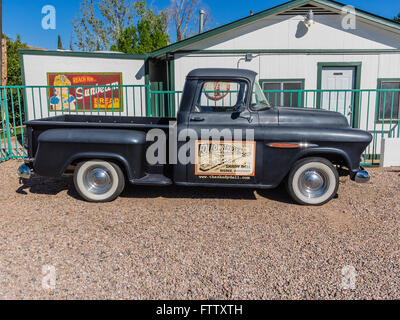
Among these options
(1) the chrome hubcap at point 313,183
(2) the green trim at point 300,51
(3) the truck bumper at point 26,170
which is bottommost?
(1) the chrome hubcap at point 313,183

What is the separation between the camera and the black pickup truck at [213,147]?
495 cm

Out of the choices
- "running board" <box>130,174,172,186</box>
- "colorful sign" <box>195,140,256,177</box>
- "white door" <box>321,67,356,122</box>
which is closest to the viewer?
"colorful sign" <box>195,140,256,177</box>

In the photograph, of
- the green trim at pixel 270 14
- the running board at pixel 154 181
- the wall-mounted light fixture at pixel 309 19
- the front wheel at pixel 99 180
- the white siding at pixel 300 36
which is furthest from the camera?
the white siding at pixel 300 36

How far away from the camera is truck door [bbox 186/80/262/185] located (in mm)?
4938

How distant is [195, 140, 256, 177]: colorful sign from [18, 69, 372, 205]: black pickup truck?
0.5 inches

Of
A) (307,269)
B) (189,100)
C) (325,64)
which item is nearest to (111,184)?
(189,100)

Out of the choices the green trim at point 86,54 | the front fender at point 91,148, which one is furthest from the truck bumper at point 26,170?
the green trim at point 86,54

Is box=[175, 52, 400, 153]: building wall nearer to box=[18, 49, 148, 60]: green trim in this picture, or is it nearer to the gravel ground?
box=[18, 49, 148, 60]: green trim

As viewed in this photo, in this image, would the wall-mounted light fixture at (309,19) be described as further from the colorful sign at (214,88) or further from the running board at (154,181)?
the running board at (154,181)

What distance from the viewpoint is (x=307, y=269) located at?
344 cm

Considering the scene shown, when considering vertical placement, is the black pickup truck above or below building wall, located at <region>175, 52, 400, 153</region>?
below

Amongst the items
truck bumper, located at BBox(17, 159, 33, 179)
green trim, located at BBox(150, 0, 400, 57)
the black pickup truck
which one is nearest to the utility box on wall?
the black pickup truck
